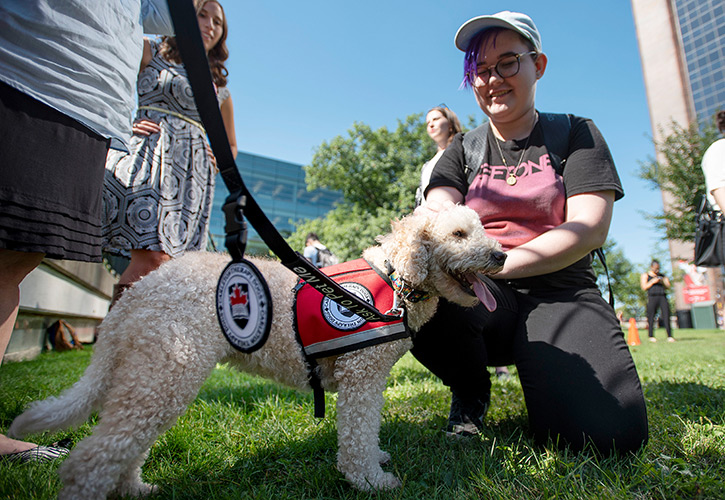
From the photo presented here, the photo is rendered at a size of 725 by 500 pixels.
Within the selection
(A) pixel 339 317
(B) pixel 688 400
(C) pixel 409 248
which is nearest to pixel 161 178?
(A) pixel 339 317

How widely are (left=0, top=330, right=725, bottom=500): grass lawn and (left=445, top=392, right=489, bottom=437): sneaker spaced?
0.08 m

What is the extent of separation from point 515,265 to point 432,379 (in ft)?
7.56

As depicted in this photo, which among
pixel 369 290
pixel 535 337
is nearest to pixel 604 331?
pixel 535 337

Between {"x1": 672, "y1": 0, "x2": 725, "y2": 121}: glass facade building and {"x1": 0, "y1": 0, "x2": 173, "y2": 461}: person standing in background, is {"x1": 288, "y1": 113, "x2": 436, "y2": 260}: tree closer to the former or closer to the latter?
{"x1": 0, "y1": 0, "x2": 173, "y2": 461}: person standing in background

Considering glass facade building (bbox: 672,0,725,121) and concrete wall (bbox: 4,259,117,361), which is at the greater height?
glass facade building (bbox: 672,0,725,121)

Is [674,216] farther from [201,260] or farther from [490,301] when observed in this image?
[201,260]

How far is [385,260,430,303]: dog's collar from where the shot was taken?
218 centimetres

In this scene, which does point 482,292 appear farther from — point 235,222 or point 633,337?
point 633,337

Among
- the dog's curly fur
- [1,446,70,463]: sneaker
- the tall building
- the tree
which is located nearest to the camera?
the dog's curly fur

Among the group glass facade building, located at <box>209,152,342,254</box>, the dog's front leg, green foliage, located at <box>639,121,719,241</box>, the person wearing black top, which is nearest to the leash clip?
the dog's front leg

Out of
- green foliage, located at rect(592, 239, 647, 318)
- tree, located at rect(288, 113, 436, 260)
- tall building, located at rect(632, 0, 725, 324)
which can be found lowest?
green foliage, located at rect(592, 239, 647, 318)

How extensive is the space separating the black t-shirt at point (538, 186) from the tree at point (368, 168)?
2494cm

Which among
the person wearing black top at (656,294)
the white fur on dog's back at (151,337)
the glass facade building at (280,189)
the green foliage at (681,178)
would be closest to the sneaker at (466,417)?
the white fur on dog's back at (151,337)

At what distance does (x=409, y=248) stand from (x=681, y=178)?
19.3 m
